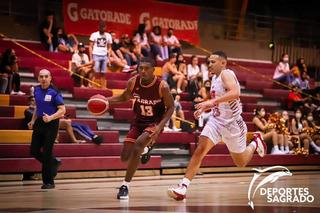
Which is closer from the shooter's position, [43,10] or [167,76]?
[167,76]

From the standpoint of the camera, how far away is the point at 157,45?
18828mm

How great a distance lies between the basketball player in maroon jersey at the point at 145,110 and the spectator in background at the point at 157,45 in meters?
10.0

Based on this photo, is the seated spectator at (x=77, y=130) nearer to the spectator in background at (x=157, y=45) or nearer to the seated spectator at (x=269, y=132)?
the seated spectator at (x=269, y=132)

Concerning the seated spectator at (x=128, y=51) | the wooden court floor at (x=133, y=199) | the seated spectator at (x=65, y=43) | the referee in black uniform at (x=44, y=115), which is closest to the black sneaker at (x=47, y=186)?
the referee in black uniform at (x=44, y=115)

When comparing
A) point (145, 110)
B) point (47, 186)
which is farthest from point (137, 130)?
point (47, 186)

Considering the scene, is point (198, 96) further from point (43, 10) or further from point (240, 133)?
point (240, 133)

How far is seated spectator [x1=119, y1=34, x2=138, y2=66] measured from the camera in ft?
57.3

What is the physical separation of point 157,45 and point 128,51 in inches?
62.5

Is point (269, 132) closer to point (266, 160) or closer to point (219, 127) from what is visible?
point (266, 160)

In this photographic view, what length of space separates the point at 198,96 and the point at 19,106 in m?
5.19

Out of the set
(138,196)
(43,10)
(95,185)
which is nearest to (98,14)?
(43,10)

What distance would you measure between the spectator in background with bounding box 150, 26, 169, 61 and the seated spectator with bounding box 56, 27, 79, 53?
242 cm

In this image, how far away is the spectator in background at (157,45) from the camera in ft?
61.6

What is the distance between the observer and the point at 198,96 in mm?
16891
